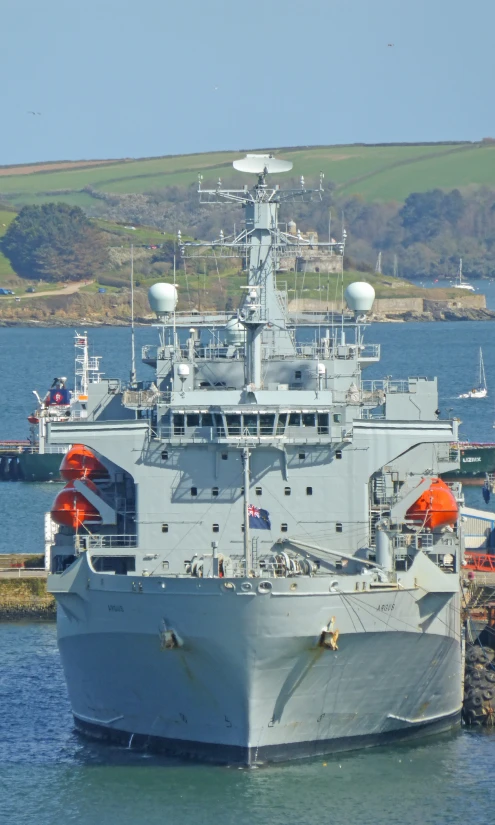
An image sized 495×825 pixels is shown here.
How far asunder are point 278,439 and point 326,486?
1520 millimetres

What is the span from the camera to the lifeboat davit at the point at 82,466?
39909 mm

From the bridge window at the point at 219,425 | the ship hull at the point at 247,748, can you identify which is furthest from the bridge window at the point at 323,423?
the ship hull at the point at 247,748

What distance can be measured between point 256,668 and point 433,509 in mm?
6234

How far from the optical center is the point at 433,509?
3841cm

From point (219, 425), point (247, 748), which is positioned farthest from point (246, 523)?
point (247, 748)

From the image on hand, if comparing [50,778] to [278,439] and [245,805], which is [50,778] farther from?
[278,439]

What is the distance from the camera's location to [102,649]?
3675 centimetres

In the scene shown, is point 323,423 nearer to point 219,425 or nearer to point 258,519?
point 219,425

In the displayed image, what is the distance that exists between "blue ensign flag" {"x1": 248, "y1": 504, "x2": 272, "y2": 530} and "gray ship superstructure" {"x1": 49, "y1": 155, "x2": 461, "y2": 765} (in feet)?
0.12

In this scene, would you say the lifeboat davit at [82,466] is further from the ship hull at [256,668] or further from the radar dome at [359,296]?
the radar dome at [359,296]

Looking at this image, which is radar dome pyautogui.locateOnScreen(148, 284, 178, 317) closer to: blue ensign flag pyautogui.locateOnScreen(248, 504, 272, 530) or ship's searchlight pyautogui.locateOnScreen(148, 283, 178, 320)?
ship's searchlight pyautogui.locateOnScreen(148, 283, 178, 320)

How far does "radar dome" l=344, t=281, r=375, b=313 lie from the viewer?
44062 millimetres

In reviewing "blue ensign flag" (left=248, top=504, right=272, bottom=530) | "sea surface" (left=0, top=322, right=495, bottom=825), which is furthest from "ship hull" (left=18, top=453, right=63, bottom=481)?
"blue ensign flag" (left=248, top=504, right=272, bottom=530)

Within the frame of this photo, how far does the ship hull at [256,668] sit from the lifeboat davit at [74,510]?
198cm
